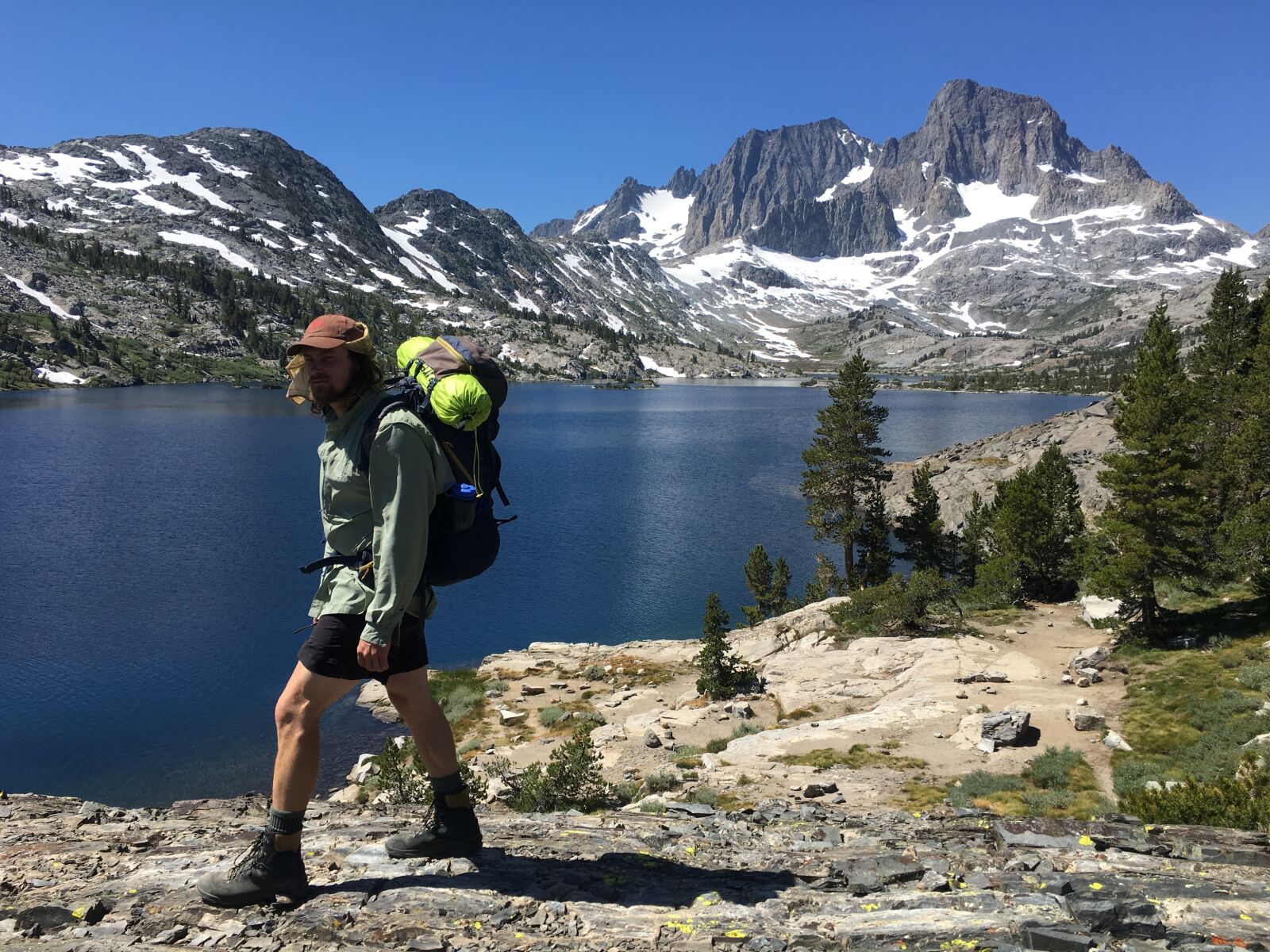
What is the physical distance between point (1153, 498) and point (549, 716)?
932 inches

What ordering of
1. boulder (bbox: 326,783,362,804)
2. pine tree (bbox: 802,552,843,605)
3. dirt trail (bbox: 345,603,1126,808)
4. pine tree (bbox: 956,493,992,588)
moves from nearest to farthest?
dirt trail (bbox: 345,603,1126,808) → boulder (bbox: 326,783,362,804) → pine tree (bbox: 956,493,992,588) → pine tree (bbox: 802,552,843,605)

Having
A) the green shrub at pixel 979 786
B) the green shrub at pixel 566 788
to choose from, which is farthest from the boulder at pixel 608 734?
the green shrub at pixel 979 786

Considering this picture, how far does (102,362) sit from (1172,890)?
238 m

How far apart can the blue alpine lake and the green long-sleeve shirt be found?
2485 cm

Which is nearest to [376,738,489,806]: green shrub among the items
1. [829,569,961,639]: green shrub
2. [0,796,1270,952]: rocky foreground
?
[0,796,1270,952]: rocky foreground

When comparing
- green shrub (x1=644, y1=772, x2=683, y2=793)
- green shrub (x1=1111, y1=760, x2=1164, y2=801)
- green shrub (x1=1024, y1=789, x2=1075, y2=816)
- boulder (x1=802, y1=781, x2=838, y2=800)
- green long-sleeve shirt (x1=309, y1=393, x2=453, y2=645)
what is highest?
green long-sleeve shirt (x1=309, y1=393, x2=453, y2=645)

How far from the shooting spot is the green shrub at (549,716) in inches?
1168

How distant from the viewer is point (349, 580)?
5.86m

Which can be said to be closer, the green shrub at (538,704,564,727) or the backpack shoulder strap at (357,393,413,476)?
the backpack shoulder strap at (357,393,413,476)

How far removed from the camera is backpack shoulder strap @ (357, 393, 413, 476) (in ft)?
19.0

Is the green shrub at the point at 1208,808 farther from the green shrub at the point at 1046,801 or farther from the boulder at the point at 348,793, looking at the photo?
the boulder at the point at 348,793

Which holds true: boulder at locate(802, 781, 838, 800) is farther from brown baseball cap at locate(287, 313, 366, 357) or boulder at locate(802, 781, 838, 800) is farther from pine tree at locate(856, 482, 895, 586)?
pine tree at locate(856, 482, 895, 586)

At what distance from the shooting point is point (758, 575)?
48.5m

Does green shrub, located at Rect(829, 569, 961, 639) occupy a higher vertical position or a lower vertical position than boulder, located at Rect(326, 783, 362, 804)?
higher
